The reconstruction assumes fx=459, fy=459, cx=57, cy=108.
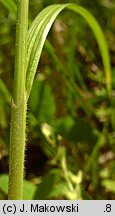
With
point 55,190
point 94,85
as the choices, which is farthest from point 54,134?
point 94,85

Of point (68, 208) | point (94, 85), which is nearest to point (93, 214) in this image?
point (68, 208)

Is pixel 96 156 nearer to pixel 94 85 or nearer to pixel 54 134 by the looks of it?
pixel 54 134

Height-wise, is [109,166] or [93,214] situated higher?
[109,166]

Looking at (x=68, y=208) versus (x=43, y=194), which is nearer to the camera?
(x=68, y=208)

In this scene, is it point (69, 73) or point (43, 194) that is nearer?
point (43, 194)

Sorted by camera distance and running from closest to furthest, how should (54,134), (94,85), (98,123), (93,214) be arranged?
(93,214) < (54,134) < (98,123) < (94,85)

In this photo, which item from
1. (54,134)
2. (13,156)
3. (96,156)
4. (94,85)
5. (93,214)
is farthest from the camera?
(94,85)

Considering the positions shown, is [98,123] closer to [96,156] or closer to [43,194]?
[96,156]

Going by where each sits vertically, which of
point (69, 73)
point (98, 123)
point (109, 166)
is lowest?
point (109, 166)

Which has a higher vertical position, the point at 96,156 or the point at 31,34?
the point at 31,34
